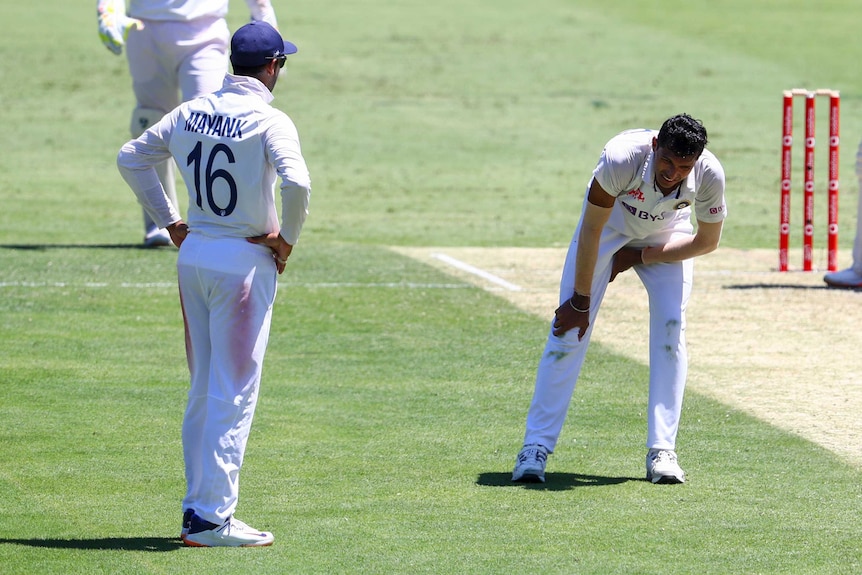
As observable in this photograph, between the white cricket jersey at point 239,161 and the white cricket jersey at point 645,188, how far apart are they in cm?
157

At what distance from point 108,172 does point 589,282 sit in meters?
12.9

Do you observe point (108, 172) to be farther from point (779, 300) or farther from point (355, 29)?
point (355, 29)

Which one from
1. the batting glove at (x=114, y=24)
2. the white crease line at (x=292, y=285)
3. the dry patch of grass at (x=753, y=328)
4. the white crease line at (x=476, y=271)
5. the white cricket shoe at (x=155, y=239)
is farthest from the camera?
the white cricket shoe at (x=155, y=239)

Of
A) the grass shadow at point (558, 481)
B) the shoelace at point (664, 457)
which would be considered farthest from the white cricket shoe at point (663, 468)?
the grass shadow at point (558, 481)

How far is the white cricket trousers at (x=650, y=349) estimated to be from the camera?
23.8ft

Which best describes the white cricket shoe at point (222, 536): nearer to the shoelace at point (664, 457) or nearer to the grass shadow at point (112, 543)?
the grass shadow at point (112, 543)

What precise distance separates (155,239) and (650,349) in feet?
23.3

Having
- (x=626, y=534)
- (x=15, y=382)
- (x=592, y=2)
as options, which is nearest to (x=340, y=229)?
(x=15, y=382)

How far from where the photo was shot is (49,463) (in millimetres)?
7199

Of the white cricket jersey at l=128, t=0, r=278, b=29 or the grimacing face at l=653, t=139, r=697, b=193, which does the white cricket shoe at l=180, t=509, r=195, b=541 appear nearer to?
the grimacing face at l=653, t=139, r=697, b=193

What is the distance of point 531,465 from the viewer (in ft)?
23.0

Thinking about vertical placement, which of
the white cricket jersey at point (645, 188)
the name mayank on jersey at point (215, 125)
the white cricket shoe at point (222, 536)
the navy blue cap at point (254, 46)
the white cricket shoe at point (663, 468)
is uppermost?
the navy blue cap at point (254, 46)

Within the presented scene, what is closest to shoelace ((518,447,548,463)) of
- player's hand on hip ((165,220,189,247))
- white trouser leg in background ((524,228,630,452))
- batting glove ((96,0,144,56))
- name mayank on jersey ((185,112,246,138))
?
white trouser leg in background ((524,228,630,452))

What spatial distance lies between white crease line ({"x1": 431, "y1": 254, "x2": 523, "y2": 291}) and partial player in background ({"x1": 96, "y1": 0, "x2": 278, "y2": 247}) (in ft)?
7.88
